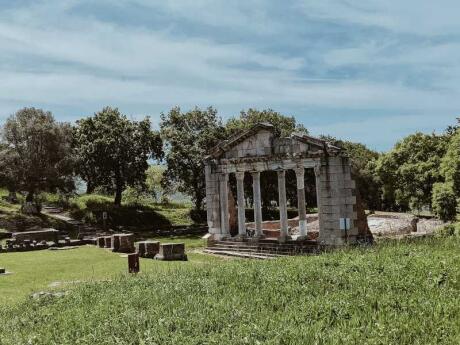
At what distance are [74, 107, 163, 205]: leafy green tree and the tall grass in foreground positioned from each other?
37.6m

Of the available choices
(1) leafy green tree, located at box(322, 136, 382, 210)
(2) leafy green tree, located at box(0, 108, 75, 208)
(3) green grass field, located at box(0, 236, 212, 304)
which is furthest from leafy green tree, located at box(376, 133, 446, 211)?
(2) leafy green tree, located at box(0, 108, 75, 208)

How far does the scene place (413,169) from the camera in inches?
2157

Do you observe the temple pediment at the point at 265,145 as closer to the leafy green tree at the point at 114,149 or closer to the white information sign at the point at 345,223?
the white information sign at the point at 345,223

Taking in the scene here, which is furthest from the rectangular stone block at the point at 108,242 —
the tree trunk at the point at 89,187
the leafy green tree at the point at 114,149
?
the tree trunk at the point at 89,187

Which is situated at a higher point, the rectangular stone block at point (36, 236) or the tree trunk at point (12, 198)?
the tree trunk at point (12, 198)

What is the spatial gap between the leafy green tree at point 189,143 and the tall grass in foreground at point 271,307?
36034 millimetres

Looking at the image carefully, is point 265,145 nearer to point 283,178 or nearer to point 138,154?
point 283,178

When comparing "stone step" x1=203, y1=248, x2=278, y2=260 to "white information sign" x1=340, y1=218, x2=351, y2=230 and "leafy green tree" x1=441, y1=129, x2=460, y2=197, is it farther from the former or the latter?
"leafy green tree" x1=441, y1=129, x2=460, y2=197

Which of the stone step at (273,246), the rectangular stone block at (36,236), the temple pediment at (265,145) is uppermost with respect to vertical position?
the temple pediment at (265,145)

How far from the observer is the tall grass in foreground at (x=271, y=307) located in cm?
889

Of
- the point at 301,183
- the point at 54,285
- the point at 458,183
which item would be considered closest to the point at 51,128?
the point at 301,183

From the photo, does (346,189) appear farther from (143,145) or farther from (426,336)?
(143,145)

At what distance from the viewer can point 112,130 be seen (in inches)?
2073

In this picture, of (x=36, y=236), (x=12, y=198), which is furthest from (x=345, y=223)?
(x=12, y=198)
